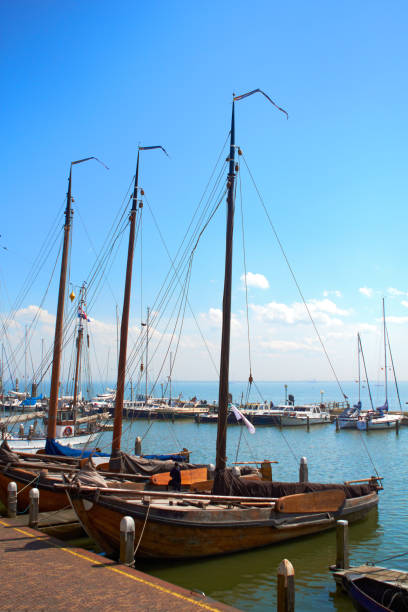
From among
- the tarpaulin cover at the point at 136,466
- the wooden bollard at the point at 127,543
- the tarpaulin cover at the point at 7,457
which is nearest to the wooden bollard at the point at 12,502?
the tarpaulin cover at the point at 7,457

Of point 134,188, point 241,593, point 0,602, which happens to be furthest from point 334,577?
point 134,188

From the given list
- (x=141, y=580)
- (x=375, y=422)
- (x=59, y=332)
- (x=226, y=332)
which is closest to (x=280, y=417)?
(x=375, y=422)

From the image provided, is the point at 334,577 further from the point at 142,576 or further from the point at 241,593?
the point at 142,576

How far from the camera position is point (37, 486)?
18.7 m

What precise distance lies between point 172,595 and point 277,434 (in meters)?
57.5

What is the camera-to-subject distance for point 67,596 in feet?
34.3

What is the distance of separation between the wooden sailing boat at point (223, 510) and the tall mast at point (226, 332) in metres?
0.04

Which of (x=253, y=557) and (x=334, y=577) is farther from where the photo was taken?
(x=253, y=557)

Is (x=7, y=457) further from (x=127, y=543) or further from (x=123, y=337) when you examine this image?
(x=127, y=543)

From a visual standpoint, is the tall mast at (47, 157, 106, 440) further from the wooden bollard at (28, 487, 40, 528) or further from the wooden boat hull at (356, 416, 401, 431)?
the wooden boat hull at (356, 416, 401, 431)

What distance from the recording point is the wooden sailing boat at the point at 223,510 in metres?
14.8

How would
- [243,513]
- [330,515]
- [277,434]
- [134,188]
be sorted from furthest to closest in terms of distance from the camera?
[277,434] < [134,188] < [330,515] < [243,513]

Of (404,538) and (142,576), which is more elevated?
(142,576)

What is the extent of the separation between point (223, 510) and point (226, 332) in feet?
20.3
